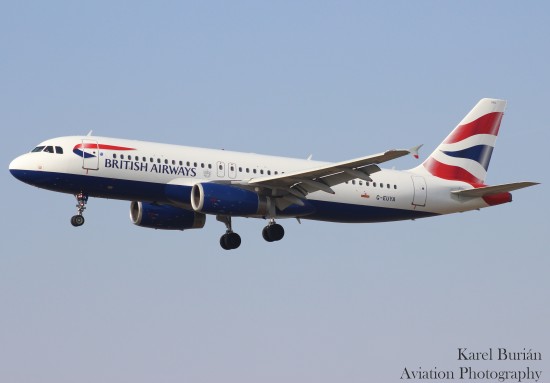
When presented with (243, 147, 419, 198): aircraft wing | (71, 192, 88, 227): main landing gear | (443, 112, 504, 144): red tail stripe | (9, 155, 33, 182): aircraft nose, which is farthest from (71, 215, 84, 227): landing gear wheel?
(443, 112, 504, 144): red tail stripe

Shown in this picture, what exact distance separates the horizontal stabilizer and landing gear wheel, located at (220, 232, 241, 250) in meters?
10.8

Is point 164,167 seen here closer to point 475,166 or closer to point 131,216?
point 131,216

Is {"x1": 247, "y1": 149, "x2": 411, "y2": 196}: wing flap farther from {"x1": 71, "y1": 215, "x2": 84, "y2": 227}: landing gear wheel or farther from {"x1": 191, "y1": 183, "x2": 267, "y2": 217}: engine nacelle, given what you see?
{"x1": 71, "y1": 215, "x2": 84, "y2": 227}: landing gear wheel

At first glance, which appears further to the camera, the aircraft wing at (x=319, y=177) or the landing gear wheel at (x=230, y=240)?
the landing gear wheel at (x=230, y=240)

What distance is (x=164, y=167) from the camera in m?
54.0

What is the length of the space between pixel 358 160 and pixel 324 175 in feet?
11.0

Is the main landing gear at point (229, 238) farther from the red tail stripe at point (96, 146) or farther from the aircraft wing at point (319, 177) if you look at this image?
the red tail stripe at point (96, 146)

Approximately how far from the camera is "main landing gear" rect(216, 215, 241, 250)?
58.9 m

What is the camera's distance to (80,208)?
53906 millimetres

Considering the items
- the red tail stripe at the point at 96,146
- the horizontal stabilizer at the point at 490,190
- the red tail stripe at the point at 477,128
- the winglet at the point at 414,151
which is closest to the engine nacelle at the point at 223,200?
the red tail stripe at the point at 96,146

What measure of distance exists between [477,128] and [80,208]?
21424 mm

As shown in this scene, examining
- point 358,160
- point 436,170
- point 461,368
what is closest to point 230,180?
point 358,160

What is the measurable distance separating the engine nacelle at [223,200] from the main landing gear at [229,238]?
4.52 metres

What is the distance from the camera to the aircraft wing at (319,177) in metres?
51.7
